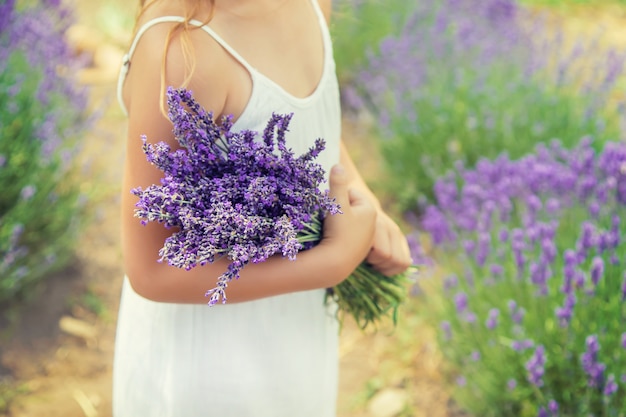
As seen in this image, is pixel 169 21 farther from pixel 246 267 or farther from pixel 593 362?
pixel 593 362

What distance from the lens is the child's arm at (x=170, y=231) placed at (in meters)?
1.20

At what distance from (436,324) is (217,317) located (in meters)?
1.64

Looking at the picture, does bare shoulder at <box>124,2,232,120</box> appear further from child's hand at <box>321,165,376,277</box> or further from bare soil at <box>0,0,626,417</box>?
bare soil at <box>0,0,626,417</box>

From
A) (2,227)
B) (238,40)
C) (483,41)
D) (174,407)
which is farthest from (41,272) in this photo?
(483,41)

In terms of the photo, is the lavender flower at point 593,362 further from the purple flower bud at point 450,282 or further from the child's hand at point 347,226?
the child's hand at point 347,226

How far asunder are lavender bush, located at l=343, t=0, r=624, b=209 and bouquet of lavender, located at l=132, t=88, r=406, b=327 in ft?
7.75

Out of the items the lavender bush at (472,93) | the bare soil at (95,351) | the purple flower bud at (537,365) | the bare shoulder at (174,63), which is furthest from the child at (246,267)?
the lavender bush at (472,93)

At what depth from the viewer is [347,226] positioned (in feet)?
4.37

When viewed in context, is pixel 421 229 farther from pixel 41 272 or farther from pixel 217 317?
pixel 217 317

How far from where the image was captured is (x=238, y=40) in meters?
1.31

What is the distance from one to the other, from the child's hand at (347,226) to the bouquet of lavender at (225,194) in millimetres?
143

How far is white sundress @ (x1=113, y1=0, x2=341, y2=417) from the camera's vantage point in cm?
145

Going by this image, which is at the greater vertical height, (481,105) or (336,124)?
(336,124)

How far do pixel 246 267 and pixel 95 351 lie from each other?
6.78 ft
